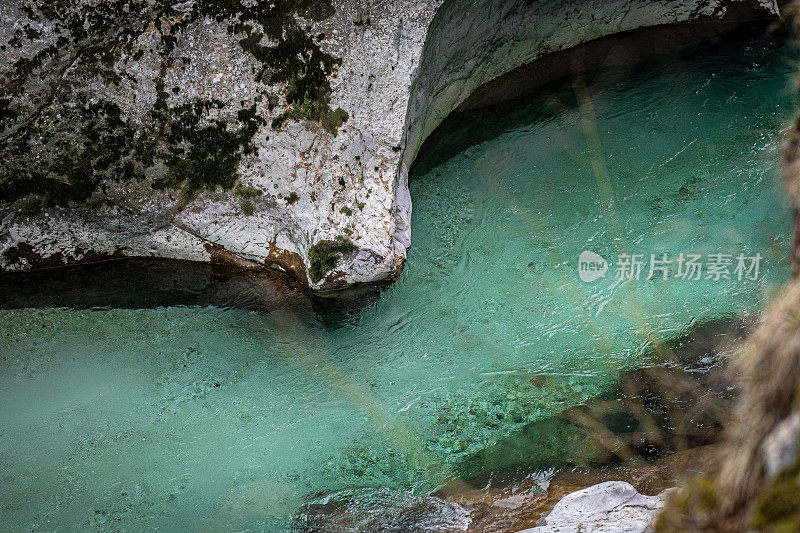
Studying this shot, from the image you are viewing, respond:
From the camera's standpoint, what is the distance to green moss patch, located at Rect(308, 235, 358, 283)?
14.4ft

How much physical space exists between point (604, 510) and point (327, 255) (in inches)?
94.2

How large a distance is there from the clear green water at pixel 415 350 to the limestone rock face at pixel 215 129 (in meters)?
0.53

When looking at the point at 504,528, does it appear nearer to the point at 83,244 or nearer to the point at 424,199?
the point at 424,199

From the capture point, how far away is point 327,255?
4.40 meters

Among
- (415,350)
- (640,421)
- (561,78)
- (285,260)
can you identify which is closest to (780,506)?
(640,421)

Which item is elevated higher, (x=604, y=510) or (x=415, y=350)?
(x=415, y=350)

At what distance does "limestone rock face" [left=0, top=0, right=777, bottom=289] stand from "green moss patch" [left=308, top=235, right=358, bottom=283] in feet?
0.03

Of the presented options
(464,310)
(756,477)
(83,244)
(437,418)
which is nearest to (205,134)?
(83,244)

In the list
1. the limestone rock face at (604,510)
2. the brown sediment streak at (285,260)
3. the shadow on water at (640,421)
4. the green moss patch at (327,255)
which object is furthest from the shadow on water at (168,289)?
the limestone rock face at (604,510)

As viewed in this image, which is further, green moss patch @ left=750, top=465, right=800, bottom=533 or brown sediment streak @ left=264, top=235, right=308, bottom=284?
brown sediment streak @ left=264, top=235, right=308, bottom=284

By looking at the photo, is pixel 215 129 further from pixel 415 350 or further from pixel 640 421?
pixel 640 421

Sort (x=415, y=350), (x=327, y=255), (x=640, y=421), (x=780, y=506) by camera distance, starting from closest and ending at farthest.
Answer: (x=780, y=506), (x=640, y=421), (x=415, y=350), (x=327, y=255)

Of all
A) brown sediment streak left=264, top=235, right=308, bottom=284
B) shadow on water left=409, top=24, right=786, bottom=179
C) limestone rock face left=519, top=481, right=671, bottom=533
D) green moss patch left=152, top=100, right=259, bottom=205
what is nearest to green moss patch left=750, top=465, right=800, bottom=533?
limestone rock face left=519, top=481, right=671, bottom=533

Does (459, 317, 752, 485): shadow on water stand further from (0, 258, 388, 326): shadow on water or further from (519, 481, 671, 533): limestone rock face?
(0, 258, 388, 326): shadow on water
